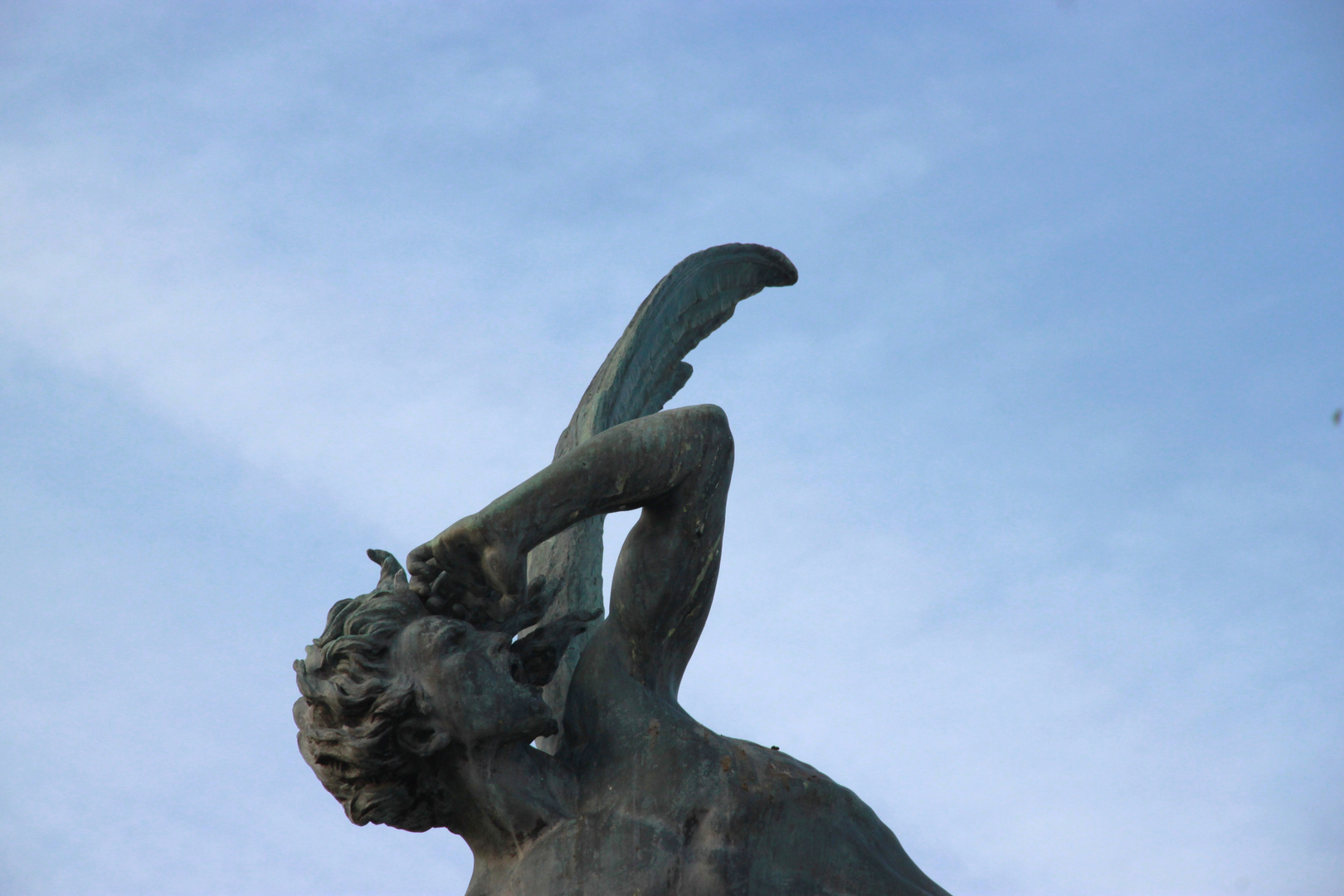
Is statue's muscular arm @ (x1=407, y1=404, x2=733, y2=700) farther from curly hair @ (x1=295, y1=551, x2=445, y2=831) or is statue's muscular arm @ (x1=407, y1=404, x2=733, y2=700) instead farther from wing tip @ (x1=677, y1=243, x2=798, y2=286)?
wing tip @ (x1=677, y1=243, x2=798, y2=286)

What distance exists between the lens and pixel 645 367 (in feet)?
21.6

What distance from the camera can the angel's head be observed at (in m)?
5.28

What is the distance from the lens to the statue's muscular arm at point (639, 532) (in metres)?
5.22

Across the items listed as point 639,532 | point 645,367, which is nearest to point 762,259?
point 645,367

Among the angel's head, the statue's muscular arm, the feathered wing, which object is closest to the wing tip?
the feathered wing

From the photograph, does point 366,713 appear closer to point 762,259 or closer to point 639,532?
point 639,532

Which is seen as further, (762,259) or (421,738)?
(762,259)

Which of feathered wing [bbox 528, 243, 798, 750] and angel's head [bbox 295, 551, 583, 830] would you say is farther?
feathered wing [bbox 528, 243, 798, 750]

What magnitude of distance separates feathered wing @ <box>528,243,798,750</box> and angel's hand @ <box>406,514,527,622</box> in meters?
0.48

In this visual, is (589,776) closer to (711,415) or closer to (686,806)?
(686,806)

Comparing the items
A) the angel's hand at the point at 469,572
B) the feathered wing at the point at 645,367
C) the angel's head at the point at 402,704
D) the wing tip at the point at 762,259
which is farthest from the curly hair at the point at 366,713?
the wing tip at the point at 762,259

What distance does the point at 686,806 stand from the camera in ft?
17.6

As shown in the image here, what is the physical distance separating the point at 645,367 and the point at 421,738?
1.94m

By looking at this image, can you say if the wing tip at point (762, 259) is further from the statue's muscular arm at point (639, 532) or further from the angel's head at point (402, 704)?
the angel's head at point (402, 704)
